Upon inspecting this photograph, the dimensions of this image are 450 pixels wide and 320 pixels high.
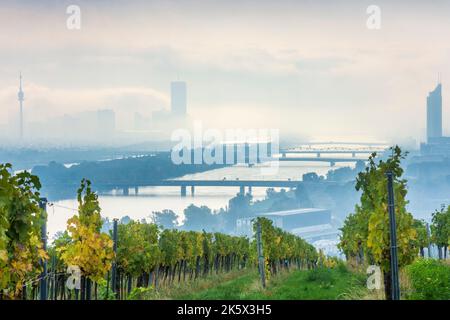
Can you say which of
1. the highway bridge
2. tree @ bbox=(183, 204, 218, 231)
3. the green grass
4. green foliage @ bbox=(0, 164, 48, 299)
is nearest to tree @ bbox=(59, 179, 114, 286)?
the green grass

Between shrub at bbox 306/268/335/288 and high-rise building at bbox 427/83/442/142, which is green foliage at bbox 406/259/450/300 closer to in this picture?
shrub at bbox 306/268/335/288

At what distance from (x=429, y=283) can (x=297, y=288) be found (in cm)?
348

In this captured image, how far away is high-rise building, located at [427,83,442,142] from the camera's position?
25906mm

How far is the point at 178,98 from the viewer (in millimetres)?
35250

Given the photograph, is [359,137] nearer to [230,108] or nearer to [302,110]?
[302,110]

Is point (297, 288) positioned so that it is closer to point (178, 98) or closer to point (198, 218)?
point (178, 98)

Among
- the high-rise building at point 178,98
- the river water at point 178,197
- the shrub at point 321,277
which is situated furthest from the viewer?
the river water at point 178,197

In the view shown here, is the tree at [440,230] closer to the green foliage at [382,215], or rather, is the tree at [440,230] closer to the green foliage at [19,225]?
the green foliage at [382,215]

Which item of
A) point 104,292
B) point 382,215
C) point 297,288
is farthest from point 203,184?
point 382,215

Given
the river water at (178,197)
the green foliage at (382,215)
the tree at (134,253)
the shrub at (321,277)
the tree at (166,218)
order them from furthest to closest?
the tree at (166,218) → the river water at (178,197) → the shrub at (321,277) → the tree at (134,253) → the green foliage at (382,215)

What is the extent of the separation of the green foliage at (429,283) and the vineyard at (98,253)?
9.72 feet

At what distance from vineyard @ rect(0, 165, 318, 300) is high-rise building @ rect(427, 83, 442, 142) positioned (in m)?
8.48

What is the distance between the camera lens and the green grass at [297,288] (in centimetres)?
932

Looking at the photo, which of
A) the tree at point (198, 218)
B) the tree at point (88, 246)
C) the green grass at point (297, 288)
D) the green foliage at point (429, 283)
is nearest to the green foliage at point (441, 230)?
the green grass at point (297, 288)
